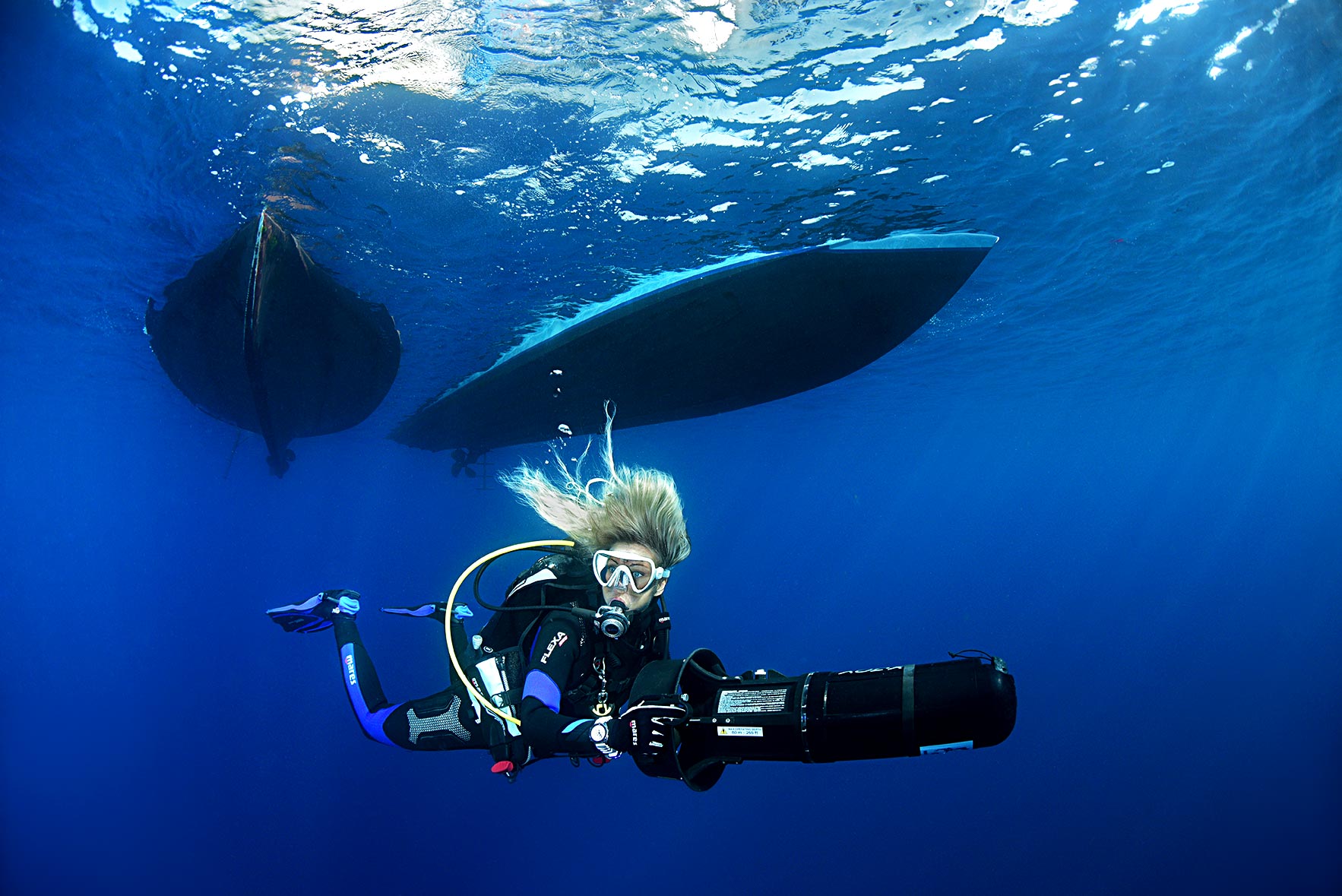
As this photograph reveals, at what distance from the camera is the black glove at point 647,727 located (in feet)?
7.55

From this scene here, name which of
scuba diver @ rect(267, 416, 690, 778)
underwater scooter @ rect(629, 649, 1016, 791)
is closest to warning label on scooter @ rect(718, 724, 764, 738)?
underwater scooter @ rect(629, 649, 1016, 791)

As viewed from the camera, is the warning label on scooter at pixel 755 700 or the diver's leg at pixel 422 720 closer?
the warning label on scooter at pixel 755 700

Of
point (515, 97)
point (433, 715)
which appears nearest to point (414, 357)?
point (515, 97)

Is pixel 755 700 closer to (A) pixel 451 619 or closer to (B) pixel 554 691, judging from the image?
(B) pixel 554 691

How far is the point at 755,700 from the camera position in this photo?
233cm

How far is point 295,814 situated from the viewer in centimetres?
1833

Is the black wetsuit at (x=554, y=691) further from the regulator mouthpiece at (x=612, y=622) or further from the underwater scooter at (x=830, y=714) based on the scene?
the underwater scooter at (x=830, y=714)

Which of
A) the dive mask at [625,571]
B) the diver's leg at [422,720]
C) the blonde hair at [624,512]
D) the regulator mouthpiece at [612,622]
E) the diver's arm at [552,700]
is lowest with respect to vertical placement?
the diver's leg at [422,720]

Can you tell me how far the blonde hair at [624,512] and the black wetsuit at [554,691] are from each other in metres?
0.29

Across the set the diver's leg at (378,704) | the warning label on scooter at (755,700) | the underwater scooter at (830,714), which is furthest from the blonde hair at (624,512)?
the diver's leg at (378,704)

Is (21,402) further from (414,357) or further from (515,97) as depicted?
(515,97)

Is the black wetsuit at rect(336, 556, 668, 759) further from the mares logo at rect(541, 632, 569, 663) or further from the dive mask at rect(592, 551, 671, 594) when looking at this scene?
the dive mask at rect(592, 551, 671, 594)

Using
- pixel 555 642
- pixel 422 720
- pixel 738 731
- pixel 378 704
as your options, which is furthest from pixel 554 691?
pixel 378 704

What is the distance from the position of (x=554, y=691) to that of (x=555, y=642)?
10.5 inches
